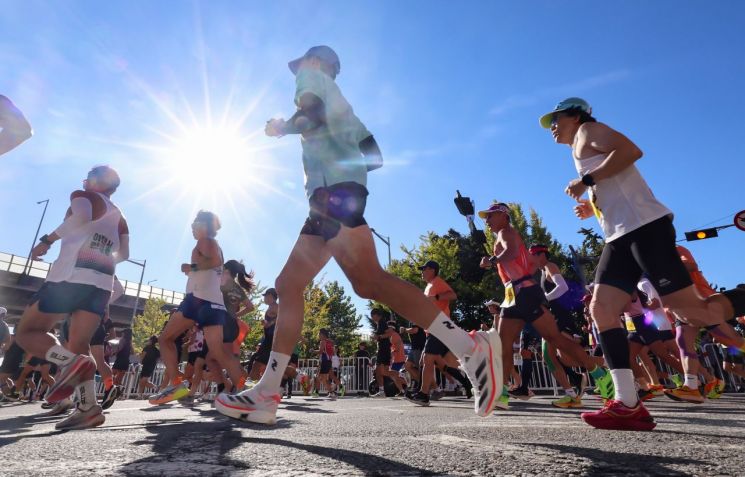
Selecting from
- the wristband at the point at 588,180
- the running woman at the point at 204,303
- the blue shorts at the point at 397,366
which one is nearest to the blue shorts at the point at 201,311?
the running woman at the point at 204,303

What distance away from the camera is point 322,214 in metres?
2.67

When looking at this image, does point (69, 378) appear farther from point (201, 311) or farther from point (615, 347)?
point (615, 347)

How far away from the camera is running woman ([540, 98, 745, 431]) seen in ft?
8.74

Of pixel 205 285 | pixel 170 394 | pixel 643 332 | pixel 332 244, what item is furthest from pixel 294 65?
pixel 643 332

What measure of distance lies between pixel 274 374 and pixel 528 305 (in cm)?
320

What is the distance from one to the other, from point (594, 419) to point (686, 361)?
4.30 meters

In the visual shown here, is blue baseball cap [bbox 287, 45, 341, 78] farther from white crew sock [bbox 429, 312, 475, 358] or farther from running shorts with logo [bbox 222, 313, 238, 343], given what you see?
running shorts with logo [bbox 222, 313, 238, 343]

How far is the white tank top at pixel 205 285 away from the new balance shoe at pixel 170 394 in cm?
120

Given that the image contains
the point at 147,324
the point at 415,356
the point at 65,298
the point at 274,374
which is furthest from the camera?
the point at 147,324

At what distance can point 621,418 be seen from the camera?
8.57 ft

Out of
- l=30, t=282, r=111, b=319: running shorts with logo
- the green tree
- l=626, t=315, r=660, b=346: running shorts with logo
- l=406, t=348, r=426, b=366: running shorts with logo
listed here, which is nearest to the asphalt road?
l=30, t=282, r=111, b=319: running shorts with logo

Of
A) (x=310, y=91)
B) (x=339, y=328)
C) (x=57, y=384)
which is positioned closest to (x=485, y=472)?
(x=310, y=91)

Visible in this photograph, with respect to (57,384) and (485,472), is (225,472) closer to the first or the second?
(485,472)

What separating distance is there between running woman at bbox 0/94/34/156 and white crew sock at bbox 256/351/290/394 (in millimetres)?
1876
